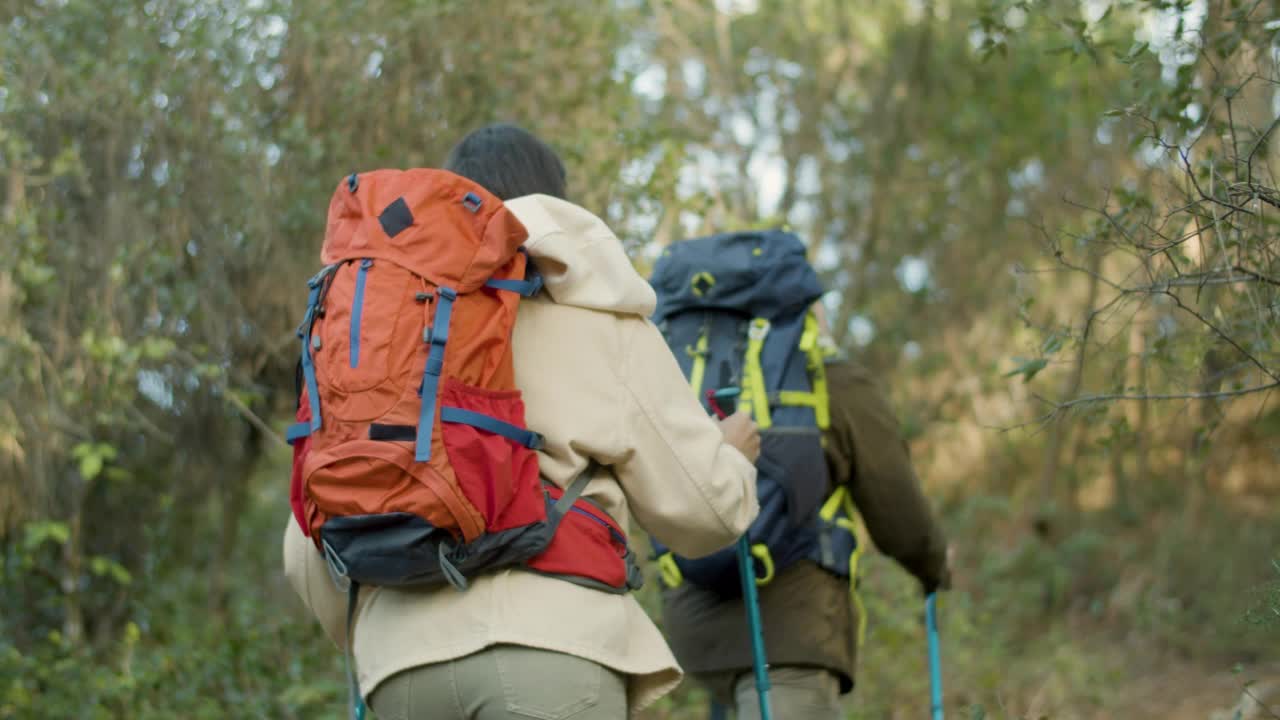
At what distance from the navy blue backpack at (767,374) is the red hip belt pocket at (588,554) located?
113 centimetres

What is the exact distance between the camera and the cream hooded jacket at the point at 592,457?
8.08 ft

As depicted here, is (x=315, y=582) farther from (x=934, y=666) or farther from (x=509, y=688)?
(x=934, y=666)

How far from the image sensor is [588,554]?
2.54m

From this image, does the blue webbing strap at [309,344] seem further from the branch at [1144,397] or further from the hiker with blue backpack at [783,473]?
the branch at [1144,397]

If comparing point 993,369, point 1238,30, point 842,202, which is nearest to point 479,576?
point 1238,30

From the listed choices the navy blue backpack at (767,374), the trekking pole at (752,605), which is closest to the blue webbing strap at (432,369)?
the trekking pole at (752,605)

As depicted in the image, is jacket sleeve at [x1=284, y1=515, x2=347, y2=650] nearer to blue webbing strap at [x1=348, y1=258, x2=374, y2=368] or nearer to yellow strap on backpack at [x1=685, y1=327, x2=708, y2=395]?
blue webbing strap at [x1=348, y1=258, x2=374, y2=368]

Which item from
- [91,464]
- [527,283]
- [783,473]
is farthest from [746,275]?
[91,464]

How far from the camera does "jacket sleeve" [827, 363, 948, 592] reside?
392 cm

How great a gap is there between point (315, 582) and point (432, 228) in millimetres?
909

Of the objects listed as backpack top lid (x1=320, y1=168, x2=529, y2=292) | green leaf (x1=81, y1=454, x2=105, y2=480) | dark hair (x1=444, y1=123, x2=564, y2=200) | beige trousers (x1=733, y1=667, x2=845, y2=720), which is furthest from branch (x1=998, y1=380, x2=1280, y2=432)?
green leaf (x1=81, y1=454, x2=105, y2=480)

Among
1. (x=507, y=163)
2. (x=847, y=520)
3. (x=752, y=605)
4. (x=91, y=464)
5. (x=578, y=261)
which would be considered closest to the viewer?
(x=578, y=261)

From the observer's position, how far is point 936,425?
36.5 feet

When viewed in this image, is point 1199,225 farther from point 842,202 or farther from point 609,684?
point 842,202
